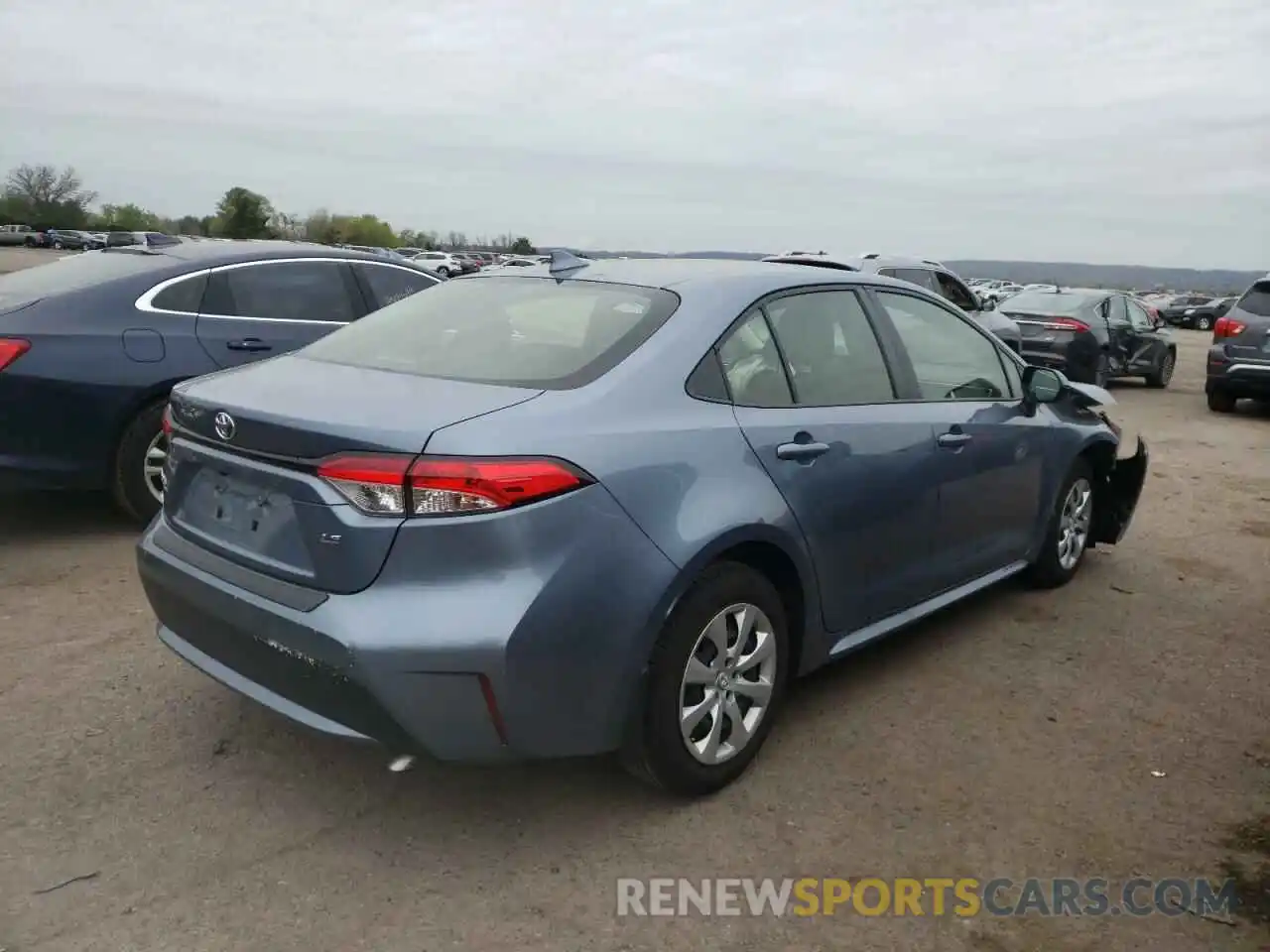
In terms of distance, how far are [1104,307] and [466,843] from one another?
1385 cm

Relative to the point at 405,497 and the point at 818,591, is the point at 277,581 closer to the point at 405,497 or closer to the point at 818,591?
the point at 405,497

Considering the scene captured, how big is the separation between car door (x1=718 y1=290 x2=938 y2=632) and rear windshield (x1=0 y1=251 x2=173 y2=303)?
386 centimetres

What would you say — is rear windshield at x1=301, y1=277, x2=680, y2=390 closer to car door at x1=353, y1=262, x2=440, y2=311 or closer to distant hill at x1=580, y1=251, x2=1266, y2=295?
car door at x1=353, y1=262, x2=440, y2=311

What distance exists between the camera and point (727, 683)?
3.16 m

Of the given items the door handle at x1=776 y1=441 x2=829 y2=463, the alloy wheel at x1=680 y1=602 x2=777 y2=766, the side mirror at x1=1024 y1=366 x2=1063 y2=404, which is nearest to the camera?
the alloy wheel at x1=680 y1=602 x2=777 y2=766

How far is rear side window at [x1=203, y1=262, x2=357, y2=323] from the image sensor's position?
5.95 m

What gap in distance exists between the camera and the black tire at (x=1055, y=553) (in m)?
5.06

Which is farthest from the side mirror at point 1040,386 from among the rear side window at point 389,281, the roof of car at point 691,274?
the rear side window at point 389,281

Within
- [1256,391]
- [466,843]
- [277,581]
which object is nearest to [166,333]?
[277,581]

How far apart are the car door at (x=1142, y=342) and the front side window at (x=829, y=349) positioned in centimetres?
1264

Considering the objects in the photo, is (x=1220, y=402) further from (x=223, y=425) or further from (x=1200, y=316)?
(x=1200, y=316)

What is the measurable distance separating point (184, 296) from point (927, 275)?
7374 mm

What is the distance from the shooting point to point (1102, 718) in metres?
3.90

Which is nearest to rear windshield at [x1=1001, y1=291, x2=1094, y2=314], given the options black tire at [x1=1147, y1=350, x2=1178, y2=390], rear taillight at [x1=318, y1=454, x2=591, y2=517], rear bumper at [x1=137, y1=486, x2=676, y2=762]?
black tire at [x1=1147, y1=350, x2=1178, y2=390]
